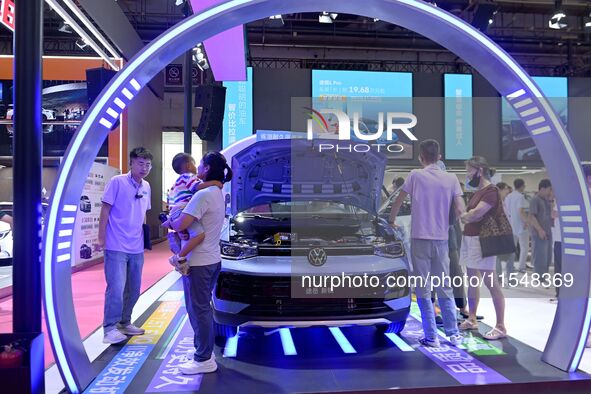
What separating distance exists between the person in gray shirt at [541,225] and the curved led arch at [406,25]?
327cm

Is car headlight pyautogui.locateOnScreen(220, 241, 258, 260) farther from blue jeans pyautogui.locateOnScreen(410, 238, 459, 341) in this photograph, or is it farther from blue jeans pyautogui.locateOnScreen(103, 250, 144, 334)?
blue jeans pyautogui.locateOnScreen(410, 238, 459, 341)

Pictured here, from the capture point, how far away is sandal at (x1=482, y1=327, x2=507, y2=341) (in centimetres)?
348

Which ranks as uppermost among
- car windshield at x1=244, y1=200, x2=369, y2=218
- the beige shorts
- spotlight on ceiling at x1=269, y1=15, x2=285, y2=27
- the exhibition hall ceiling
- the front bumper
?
the exhibition hall ceiling

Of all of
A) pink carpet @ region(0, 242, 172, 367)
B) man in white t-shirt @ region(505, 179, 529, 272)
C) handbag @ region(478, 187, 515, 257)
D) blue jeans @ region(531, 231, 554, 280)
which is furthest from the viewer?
man in white t-shirt @ region(505, 179, 529, 272)

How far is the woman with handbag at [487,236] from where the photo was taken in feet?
11.4

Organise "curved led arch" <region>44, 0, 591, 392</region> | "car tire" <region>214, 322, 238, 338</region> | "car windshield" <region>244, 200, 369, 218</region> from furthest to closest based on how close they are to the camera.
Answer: "car windshield" <region>244, 200, 369, 218</region> → "car tire" <region>214, 322, 238, 338</region> → "curved led arch" <region>44, 0, 591, 392</region>

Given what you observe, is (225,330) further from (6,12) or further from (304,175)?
(6,12)

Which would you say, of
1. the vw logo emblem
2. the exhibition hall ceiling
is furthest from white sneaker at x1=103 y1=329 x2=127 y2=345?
the exhibition hall ceiling

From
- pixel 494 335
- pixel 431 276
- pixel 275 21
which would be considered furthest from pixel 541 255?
pixel 275 21

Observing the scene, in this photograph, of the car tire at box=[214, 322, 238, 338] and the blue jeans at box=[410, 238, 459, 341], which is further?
the blue jeans at box=[410, 238, 459, 341]

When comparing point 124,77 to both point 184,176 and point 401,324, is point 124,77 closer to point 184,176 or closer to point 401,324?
point 184,176

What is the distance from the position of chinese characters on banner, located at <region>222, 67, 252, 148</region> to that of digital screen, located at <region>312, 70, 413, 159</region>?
152cm

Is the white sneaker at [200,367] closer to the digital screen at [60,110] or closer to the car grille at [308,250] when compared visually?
the car grille at [308,250]

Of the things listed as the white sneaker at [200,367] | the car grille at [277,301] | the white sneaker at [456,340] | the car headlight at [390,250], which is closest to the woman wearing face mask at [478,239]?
the white sneaker at [456,340]
